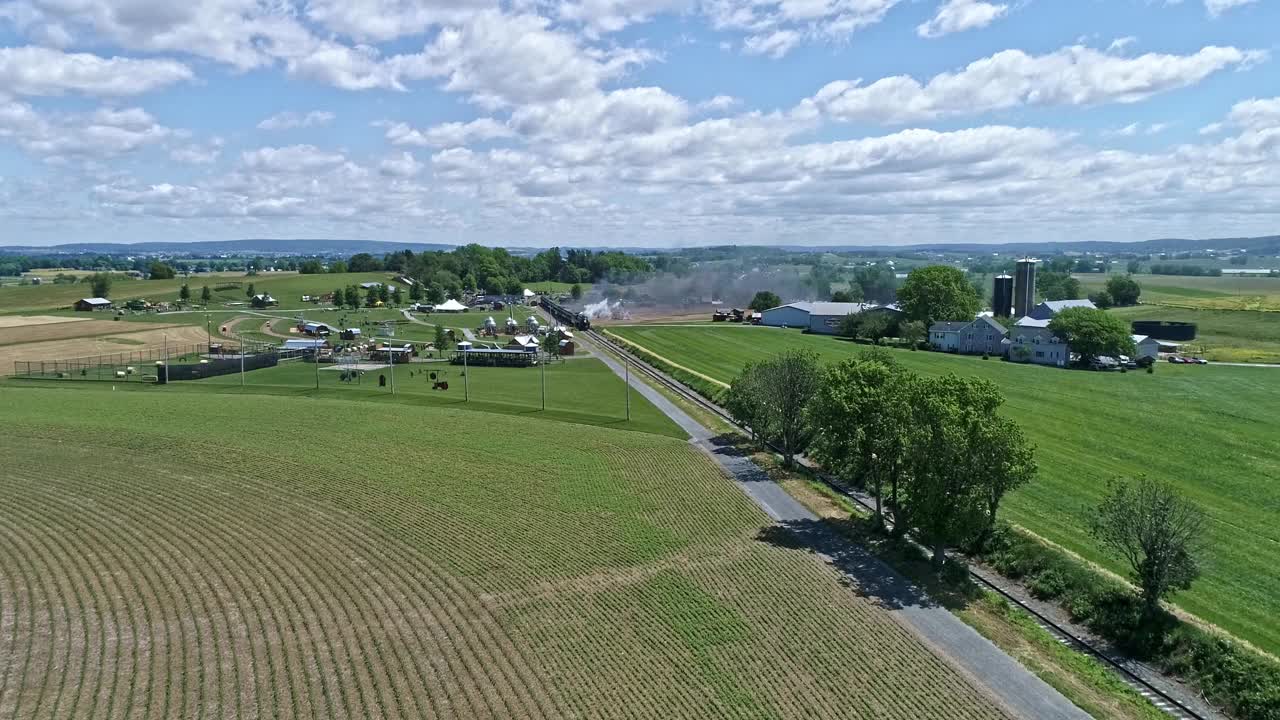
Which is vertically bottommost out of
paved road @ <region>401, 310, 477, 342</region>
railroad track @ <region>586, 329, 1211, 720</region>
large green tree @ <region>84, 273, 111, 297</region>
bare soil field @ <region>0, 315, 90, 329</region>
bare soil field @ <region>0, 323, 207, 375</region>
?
railroad track @ <region>586, 329, 1211, 720</region>

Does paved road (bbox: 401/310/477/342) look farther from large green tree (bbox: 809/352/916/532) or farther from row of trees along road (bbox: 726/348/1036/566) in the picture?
row of trees along road (bbox: 726/348/1036/566)

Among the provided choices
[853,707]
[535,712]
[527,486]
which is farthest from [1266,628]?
[527,486]

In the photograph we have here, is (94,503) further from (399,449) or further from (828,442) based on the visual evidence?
(828,442)

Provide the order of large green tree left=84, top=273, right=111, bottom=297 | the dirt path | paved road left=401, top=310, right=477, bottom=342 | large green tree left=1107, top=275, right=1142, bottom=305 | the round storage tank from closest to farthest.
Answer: the dirt path
paved road left=401, top=310, right=477, bottom=342
the round storage tank
large green tree left=1107, top=275, right=1142, bottom=305
large green tree left=84, top=273, right=111, bottom=297

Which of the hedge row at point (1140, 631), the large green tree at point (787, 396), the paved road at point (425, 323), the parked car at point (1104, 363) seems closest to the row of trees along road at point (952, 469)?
the hedge row at point (1140, 631)

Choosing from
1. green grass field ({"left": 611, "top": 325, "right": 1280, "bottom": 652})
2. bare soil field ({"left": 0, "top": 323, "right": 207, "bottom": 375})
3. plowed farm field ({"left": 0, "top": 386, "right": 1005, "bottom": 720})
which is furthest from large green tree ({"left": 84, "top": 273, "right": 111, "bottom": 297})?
plowed farm field ({"left": 0, "top": 386, "right": 1005, "bottom": 720})

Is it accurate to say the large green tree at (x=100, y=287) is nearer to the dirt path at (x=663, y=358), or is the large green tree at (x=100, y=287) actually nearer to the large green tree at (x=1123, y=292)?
the dirt path at (x=663, y=358)

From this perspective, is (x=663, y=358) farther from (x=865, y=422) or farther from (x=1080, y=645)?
(x=1080, y=645)
